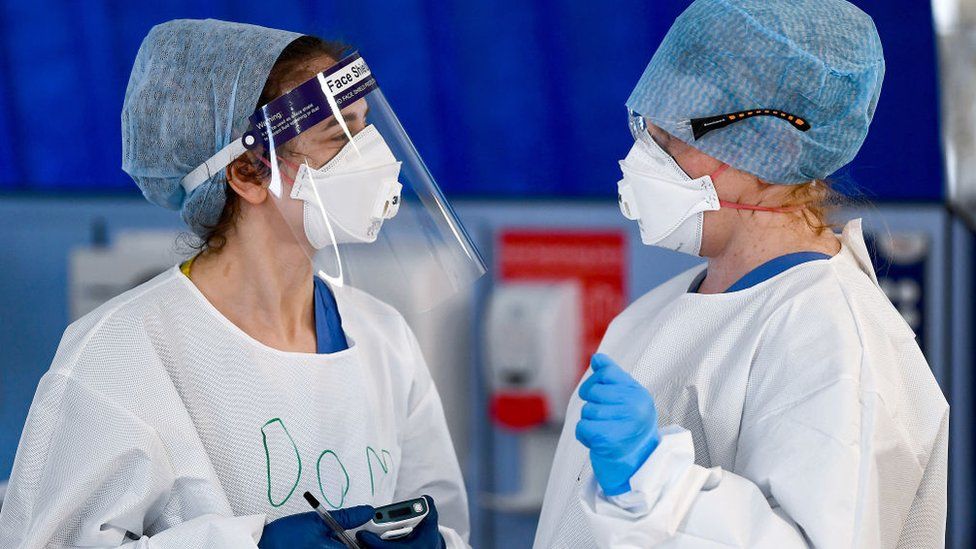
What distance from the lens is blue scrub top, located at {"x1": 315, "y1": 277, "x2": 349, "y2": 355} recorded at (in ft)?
4.76

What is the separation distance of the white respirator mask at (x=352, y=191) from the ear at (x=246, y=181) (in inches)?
2.2

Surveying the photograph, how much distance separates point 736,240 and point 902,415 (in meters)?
0.29

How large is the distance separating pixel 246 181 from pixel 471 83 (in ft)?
4.05

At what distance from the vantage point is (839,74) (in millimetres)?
1184

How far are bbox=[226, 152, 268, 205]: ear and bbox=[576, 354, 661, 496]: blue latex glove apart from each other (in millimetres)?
520

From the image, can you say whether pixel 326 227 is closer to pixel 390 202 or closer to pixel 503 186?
pixel 390 202

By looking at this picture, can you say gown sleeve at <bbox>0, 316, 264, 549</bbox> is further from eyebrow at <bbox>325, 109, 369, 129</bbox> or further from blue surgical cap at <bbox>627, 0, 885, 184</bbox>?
blue surgical cap at <bbox>627, 0, 885, 184</bbox>

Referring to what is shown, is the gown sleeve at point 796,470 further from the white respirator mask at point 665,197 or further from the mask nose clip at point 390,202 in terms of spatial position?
the mask nose clip at point 390,202

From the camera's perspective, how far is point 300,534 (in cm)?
119

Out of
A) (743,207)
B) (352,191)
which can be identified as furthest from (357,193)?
(743,207)

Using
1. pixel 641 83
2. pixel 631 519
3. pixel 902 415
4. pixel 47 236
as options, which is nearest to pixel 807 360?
pixel 902 415

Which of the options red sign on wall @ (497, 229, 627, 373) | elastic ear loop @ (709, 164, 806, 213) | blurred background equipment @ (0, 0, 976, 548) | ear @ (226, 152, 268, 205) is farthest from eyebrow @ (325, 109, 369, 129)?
red sign on wall @ (497, 229, 627, 373)

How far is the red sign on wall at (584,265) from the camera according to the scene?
2.46 meters

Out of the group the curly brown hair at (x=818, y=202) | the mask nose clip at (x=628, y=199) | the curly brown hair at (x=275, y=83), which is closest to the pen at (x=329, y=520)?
the curly brown hair at (x=275, y=83)
